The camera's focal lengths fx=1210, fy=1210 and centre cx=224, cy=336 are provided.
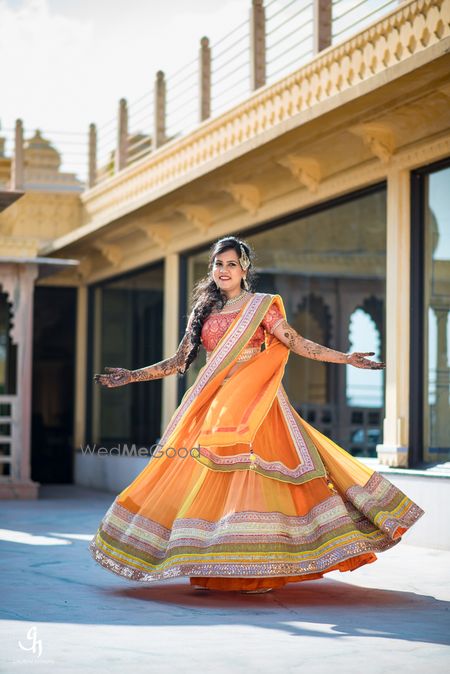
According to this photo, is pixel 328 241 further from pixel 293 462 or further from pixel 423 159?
pixel 293 462

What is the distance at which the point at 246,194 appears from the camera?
35.2 feet

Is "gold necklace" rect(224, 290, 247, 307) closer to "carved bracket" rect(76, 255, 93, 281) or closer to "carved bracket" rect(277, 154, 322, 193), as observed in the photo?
"carved bracket" rect(277, 154, 322, 193)

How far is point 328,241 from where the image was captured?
1364 centimetres

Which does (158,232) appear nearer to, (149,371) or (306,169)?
(306,169)

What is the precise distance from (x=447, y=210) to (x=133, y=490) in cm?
359

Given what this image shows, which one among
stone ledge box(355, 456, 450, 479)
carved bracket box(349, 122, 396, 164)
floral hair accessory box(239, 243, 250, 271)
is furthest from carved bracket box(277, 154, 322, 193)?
floral hair accessory box(239, 243, 250, 271)

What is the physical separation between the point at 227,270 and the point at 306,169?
3.96 metres

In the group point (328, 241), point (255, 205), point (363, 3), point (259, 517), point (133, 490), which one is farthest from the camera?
point (328, 241)

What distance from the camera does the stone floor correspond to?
3.69 meters

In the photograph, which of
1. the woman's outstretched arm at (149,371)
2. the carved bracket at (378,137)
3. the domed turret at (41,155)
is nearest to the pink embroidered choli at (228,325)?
the woman's outstretched arm at (149,371)

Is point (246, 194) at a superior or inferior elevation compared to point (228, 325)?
superior

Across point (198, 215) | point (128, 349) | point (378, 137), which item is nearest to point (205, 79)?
point (198, 215)

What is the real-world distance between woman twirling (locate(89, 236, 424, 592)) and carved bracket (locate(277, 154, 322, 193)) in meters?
3.79

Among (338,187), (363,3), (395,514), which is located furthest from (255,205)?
(395,514)
